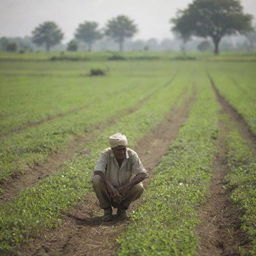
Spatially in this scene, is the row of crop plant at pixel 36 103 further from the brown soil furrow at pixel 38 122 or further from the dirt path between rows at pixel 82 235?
the dirt path between rows at pixel 82 235

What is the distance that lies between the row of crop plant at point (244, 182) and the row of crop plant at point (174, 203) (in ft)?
2.67

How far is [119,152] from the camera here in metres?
8.50

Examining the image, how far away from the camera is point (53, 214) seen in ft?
28.3

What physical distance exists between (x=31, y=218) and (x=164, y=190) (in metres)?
3.89

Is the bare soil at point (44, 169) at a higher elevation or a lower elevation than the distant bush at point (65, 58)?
lower

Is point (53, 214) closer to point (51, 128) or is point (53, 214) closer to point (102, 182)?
point (102, 182)

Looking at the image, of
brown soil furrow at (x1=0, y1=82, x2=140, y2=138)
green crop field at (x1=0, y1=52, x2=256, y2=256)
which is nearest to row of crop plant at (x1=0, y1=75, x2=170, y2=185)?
green crop field at (x1=0, y1=52, x2=256, y2=256)

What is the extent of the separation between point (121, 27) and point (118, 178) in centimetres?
17081

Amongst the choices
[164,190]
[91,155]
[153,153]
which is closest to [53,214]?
[164,190]

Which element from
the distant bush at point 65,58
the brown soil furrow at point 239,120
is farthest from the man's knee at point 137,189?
the distant bush at point 65,58

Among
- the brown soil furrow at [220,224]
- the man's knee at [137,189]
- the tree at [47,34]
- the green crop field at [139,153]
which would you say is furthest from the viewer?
the tree at [47,34]

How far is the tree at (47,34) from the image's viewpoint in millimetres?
169975

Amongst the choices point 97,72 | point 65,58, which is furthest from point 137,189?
point 65,58

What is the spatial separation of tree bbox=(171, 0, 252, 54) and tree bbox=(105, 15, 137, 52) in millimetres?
53941
